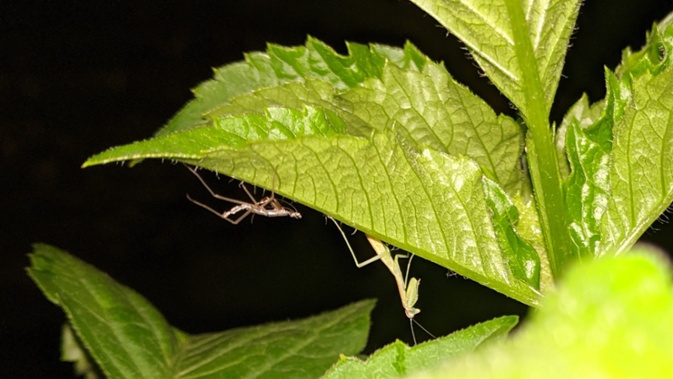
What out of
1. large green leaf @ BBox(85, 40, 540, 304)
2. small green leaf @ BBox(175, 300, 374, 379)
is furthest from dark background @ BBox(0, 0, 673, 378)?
large green leaf @ BBox(85, 40, 540, 304)

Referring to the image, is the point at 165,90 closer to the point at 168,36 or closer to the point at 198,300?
the point at 168,36

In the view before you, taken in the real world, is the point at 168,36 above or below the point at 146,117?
above

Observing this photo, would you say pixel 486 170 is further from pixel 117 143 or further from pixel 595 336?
pixel 117 143

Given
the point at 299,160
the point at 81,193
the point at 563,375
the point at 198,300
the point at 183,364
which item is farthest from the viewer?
the point at 81,193

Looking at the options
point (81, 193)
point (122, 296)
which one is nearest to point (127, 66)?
point (81, 193)

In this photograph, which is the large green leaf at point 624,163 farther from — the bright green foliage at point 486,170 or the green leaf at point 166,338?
the green leaf at point 166,338

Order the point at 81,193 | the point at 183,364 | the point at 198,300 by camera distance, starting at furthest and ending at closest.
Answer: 1. the point at 81,193
2. the point at 198,300
3. the point at 183,364
